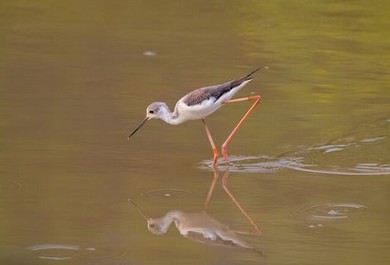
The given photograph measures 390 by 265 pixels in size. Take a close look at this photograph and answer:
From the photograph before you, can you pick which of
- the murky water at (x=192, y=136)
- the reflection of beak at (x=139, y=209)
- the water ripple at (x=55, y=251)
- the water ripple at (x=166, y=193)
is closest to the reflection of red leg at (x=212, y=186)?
the murky water at (x=192, y=136)

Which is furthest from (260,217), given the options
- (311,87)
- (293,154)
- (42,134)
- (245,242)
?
(311,87)

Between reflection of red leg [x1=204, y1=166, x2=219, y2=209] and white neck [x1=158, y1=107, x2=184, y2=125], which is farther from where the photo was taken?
white neck [x1=158, y1=107, x2=184, y2=125]

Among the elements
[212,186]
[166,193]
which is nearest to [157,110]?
[212,186]

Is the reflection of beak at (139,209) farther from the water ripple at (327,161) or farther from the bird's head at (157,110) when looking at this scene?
Result: the bird's head at (157,110)

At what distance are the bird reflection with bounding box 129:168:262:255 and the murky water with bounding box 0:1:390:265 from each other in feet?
0.06

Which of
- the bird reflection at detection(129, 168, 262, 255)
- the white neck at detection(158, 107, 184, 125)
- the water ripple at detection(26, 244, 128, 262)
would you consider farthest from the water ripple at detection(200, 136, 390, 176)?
the water ripple at detection(26, 244, 128, 262)

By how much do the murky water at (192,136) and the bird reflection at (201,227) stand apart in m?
0.02

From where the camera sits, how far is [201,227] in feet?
24.4

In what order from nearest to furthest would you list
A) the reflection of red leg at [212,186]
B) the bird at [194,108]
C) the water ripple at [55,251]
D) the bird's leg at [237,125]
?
the water ripple at [55,251] → the reflection of red leg at [212,186] → the bird's leg at [237,125] → the bird at [194,108]

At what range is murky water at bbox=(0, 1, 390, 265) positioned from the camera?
7160 mm

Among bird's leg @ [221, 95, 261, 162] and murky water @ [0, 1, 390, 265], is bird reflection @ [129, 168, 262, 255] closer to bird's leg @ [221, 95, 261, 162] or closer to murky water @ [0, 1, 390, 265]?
murky water @ [0, 1, 390, 265]

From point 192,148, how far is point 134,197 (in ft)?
4.19

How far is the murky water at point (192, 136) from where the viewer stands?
23.5ft

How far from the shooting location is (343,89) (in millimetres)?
10750
